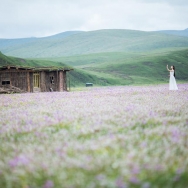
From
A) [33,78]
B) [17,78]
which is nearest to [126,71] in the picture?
[33,78]

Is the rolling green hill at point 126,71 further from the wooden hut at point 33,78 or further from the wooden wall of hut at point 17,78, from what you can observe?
the wooden wall of hut at point 17,78

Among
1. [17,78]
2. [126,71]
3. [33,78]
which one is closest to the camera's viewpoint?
[17,78]

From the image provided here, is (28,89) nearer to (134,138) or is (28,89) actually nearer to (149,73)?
(134,138)

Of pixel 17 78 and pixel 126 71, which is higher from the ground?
pixel 126 71

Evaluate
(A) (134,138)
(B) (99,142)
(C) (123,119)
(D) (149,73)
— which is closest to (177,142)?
(A) (134,138)

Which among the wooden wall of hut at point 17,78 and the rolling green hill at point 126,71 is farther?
the rolling green hill at point 126,71

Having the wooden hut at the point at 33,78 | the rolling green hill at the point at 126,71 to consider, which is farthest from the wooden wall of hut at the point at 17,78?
the rolling green hill at the point at 126,71

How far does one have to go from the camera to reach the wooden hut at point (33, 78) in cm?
4222

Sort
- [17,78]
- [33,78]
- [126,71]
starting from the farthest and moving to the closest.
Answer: [126,71] < [33,78] < [17,78]

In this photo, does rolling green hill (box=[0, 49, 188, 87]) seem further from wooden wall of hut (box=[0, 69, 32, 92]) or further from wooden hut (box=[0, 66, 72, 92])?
wooden wall of hut (box=[0, 69, 32, 92])

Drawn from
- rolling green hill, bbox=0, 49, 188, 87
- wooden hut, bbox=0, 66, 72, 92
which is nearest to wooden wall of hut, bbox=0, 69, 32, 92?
wooden hut, bbox=0, 66, 72, 92

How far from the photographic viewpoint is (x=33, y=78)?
149 ft

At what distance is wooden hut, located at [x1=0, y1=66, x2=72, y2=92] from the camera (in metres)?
42.2

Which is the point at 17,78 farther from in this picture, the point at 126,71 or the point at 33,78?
the point at 126,71
